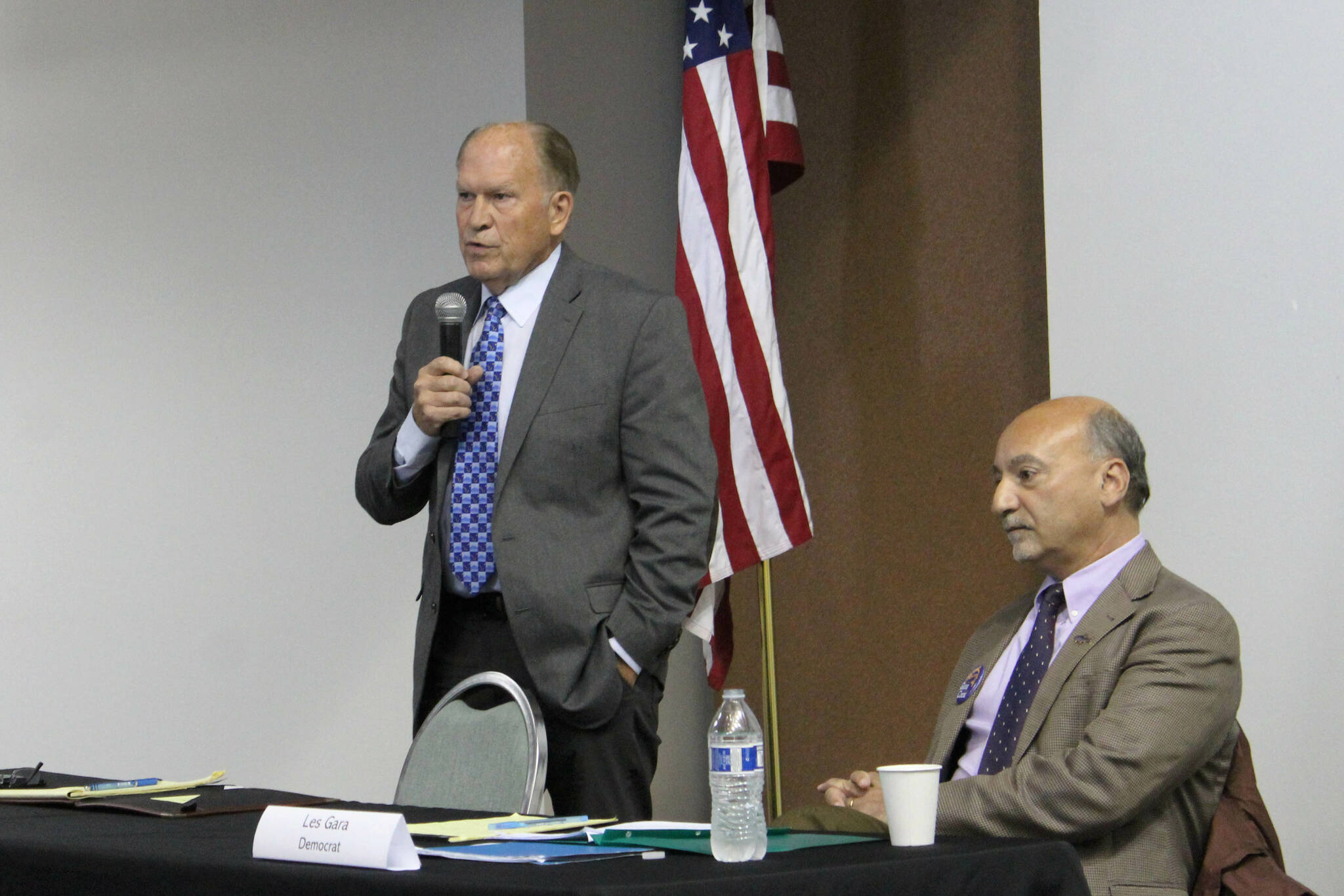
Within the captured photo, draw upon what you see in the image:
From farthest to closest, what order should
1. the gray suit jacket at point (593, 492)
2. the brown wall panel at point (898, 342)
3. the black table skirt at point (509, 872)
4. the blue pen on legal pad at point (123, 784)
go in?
1. the brown wall panel at point (898, 342)
2. the gray suit jacket at point (593, 492)
3. the blue pen on legal pad at point (123, 784)
4. the black table skirt at point (509, 872)

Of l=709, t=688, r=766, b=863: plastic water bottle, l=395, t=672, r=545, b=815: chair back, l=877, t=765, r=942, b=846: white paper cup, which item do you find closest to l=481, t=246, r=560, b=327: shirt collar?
l=395, t=672, r=545, b=815: chair back

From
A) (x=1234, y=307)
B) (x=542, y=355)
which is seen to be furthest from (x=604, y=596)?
(x=1234, y=307)

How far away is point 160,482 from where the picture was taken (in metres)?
4.09

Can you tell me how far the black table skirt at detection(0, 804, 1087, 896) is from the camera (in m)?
1.20

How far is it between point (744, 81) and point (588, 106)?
21.4 inches

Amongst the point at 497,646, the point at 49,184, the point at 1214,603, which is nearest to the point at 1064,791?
the point at 1214,603

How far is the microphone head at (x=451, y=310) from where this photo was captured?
2592 millimetres

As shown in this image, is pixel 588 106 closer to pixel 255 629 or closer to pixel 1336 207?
pixel 255 629

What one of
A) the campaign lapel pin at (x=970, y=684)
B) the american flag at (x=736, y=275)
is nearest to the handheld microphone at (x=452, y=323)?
the campaign lapel pin at (x=970, y=684)

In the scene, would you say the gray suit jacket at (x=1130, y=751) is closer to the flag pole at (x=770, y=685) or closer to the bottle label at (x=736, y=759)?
the bottle label at (x=736, y=759)

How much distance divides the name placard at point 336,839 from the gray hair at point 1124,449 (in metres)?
1.35

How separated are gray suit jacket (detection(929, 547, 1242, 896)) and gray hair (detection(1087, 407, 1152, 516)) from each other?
0.20 meters

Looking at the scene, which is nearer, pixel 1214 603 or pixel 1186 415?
pixel 1214 603

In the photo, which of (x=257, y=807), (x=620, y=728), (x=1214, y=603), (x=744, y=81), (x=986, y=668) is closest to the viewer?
(x=257, y=807)
